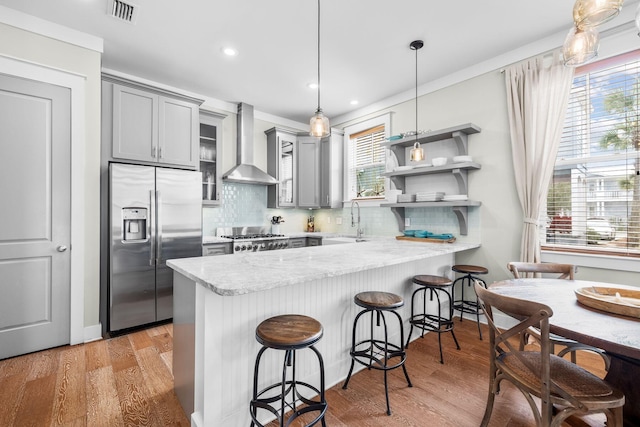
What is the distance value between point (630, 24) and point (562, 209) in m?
→ 1.59

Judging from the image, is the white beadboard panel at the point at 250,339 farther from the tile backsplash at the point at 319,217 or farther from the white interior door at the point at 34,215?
the white interior door at the point at 34,215

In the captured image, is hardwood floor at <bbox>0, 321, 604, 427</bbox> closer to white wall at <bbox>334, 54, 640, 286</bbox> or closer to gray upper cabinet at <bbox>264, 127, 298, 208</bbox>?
white wall at <bbox>334, 54, 640, 286</bbox>

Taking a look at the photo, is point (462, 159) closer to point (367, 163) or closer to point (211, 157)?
point (367, 163)

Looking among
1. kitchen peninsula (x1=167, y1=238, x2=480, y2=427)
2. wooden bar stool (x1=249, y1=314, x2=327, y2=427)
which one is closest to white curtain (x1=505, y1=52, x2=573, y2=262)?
kitchen peninsula (x1=167, y1=238, x2=480, y2=427)

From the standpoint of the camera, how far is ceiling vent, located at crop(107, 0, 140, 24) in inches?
91.7

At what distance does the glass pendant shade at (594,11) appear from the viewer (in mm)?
1212

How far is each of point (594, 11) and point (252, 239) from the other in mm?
3594

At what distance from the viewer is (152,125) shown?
3312mm

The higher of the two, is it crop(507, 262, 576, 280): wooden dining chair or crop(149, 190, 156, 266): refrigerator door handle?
crop(149, 190, 156, 266): refrigerator door handle

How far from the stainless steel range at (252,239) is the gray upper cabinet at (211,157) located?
592 mm

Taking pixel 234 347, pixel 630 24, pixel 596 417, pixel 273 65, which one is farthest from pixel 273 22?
pixel 596 417

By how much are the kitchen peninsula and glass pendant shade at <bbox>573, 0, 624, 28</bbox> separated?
1570mm

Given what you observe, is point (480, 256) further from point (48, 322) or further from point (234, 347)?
point (48, 322)

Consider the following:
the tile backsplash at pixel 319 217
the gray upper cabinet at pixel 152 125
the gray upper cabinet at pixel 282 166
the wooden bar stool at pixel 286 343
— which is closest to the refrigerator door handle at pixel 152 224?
the gray upper cabinet at pixel 152 125
